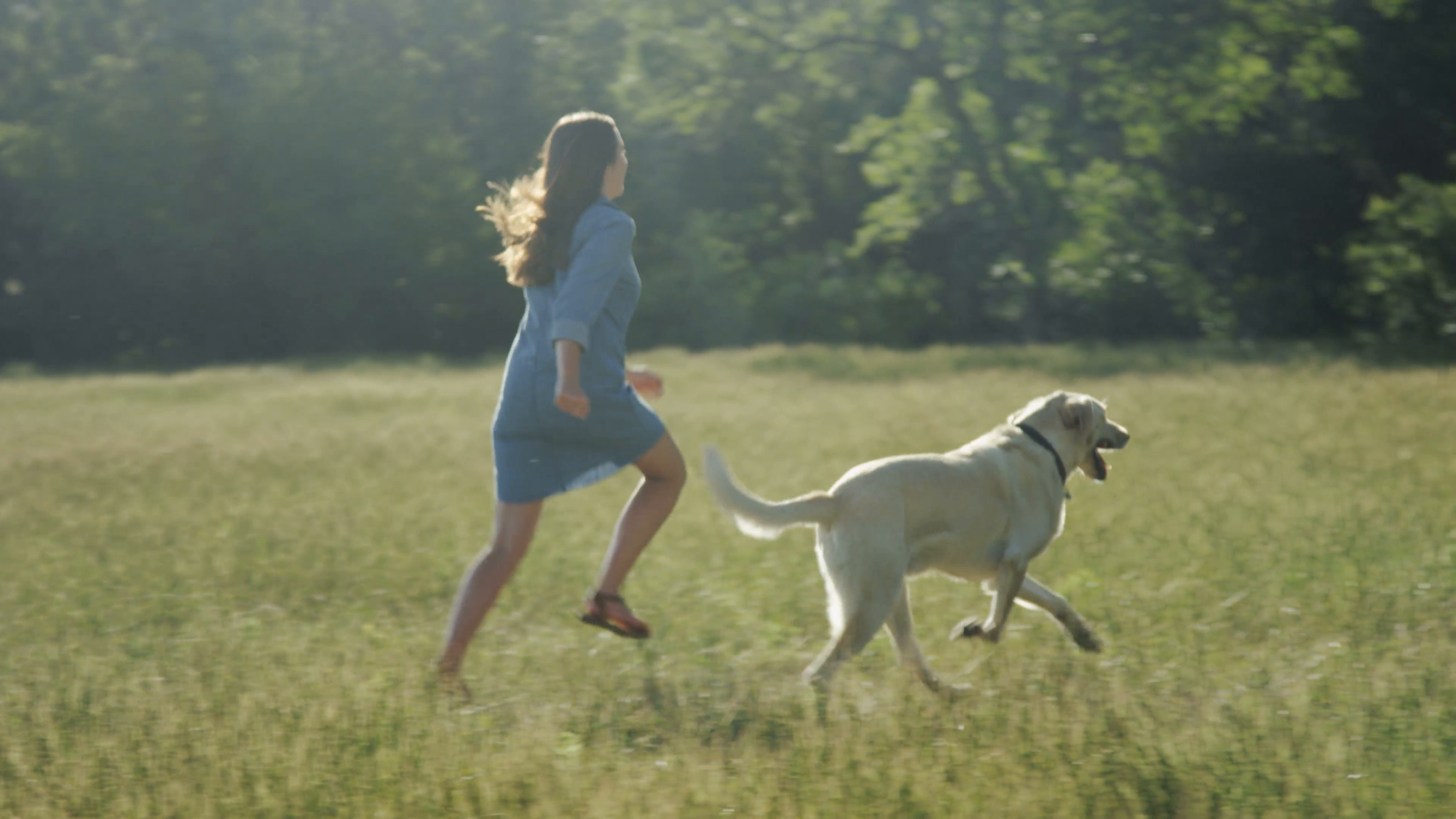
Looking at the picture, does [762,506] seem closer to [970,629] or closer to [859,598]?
[859,598]

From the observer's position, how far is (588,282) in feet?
15.8

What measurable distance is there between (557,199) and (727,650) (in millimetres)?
1987

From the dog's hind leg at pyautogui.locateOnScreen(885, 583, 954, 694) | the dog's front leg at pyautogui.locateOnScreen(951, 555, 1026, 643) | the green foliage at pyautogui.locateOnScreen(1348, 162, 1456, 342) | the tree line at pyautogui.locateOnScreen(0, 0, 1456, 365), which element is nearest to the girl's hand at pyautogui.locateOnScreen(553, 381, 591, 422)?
the dog's hind leg at pyautogui.locateOnScreen(885, 583, 954, 694)

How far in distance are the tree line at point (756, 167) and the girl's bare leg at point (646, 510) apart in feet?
62.9

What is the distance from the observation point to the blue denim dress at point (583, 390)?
16.0 feet

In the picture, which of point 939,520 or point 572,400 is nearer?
point 572,400

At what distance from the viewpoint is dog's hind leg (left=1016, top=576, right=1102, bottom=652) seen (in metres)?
5.34

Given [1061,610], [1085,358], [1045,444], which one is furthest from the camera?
[1085,358]

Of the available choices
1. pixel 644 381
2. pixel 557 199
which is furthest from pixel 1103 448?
pixel 557 199

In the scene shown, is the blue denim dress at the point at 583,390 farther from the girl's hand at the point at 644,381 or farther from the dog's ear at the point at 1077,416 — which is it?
the dog's ear at the point at 1077,416

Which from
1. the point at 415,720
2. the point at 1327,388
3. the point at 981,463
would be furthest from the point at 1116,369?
the point at 415,720

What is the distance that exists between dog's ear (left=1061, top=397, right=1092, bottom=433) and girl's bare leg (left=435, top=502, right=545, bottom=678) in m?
2.01

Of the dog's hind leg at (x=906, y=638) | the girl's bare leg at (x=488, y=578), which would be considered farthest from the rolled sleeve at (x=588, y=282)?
the dog's hind leg at (x=906, y=638)

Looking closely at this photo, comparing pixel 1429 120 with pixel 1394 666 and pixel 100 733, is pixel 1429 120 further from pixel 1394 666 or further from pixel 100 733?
pixel 100 733
